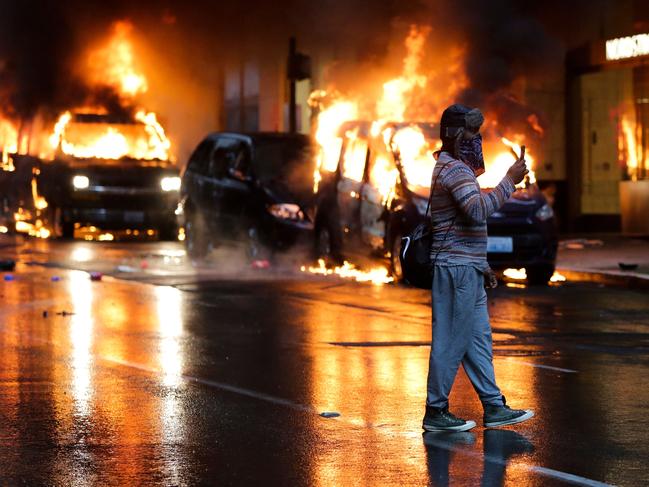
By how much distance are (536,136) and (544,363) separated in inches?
449

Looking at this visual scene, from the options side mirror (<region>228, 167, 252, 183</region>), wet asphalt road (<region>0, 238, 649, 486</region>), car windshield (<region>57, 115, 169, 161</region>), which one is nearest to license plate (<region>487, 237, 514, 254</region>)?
wet asphalt road (<region>0, 238, 649, 486</region>)

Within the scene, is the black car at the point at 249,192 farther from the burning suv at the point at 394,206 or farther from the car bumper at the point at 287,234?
the burning suv at the point at 394,206

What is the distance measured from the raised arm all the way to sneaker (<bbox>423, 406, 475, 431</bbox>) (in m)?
0.96

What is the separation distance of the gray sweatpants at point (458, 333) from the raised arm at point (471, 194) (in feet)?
1.00

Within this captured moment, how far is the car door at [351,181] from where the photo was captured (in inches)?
683

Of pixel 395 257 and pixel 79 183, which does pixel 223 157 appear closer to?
pixel 79 183

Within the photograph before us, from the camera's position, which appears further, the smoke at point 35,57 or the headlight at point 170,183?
the smoke at point 35,57

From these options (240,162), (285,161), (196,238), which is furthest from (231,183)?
(196,238)

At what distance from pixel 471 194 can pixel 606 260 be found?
11.9 m

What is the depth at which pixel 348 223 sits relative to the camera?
1752 cm

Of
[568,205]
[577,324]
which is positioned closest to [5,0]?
[568,205]

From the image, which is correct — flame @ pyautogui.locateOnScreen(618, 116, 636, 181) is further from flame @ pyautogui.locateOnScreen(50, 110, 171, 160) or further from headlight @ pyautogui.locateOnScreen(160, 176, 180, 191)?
flame @ pyautogui.locateOnScreen(50, 110, 171, 160)

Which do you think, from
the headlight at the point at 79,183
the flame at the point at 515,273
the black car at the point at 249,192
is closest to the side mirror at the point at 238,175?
the black car at the point at 249,192

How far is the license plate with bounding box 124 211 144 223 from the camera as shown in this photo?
24.9m
